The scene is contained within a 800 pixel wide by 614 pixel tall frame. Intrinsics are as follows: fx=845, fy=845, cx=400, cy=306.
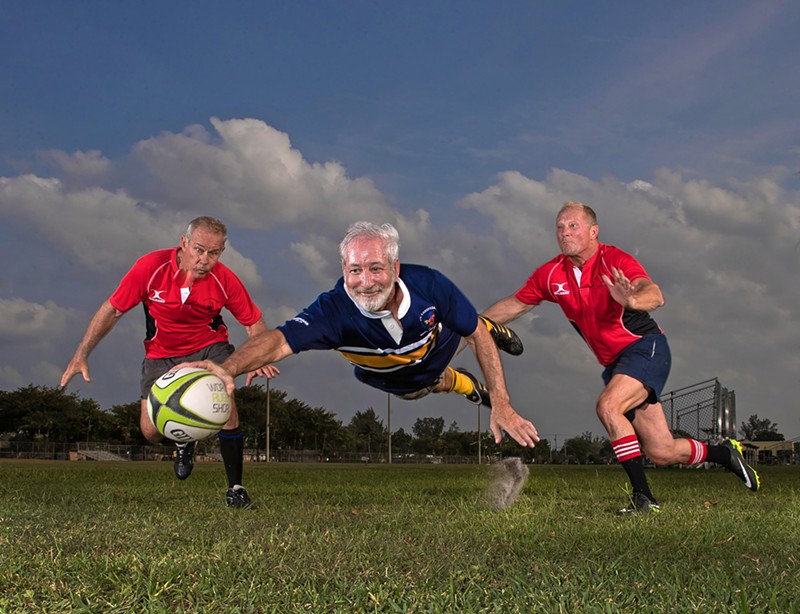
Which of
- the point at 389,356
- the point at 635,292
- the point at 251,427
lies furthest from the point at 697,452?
the point at 251,427

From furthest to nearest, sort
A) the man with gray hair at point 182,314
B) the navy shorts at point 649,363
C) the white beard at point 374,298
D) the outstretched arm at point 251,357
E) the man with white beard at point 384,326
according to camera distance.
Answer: the man with gray hair at point 182,314 < the navy shorts at point 649,363 < the white beard at point 374,298 < the man with white beard at point 384,326 < the outstretched arm at point 251,357

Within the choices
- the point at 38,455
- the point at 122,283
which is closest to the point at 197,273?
the point at 122,283

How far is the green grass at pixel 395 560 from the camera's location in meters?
3.71

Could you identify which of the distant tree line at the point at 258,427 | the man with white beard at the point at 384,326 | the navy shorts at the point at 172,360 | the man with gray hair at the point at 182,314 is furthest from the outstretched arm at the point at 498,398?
the distant tree line at the point at 258,427

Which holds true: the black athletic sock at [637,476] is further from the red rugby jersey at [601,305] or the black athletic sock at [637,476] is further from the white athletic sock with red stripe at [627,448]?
the red rugby jersey at [601,305]

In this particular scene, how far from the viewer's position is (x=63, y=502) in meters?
8.20

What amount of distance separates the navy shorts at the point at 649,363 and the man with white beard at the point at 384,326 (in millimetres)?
1834

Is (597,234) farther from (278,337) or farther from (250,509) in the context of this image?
(250,509)

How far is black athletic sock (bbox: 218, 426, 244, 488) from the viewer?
28.1ft

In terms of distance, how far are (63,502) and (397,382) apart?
11.3ft

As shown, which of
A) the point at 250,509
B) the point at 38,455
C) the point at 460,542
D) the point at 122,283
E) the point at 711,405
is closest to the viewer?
the point at 460,542

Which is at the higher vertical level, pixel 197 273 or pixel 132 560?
pixel 197 273

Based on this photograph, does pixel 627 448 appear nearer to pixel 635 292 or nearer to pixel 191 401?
pixel 635 292

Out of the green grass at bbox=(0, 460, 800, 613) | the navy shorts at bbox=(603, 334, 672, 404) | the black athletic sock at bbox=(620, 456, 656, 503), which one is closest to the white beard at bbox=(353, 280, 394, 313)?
the green grass at bbox=(0, 460, 800, 613)
